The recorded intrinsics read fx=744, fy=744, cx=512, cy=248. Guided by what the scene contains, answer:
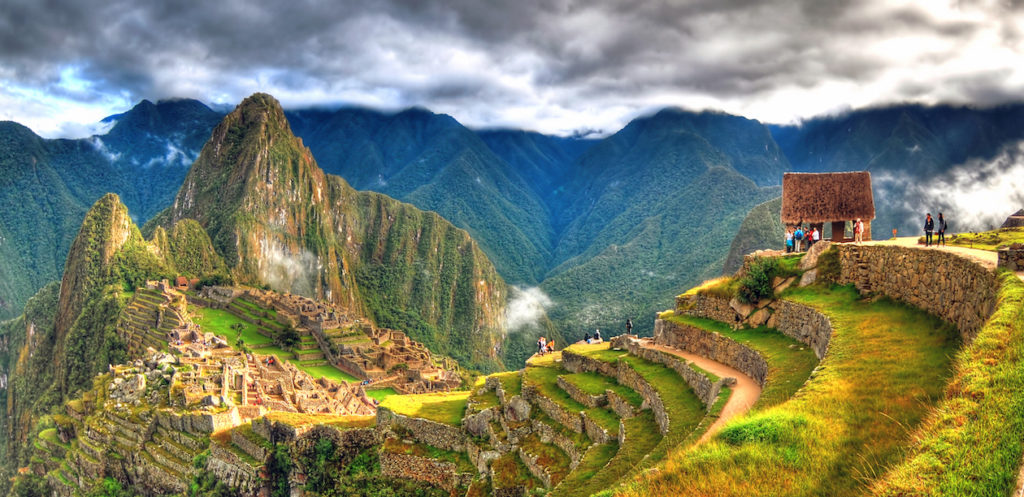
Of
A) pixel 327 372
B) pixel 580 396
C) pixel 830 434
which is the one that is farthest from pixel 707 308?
pixel 327 372

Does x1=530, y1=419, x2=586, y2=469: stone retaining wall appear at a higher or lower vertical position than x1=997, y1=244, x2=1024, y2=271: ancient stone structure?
lower

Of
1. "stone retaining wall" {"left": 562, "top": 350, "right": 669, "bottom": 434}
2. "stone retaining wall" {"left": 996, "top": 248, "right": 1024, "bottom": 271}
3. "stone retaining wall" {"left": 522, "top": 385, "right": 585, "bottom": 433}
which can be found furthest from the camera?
"stone retaining wall" {"left": 522, "top": 385, "right": 585, "bottom": 433}

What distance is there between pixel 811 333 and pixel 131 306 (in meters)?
94.5

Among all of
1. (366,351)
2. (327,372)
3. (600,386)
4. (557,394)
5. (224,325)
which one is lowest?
(327,372)

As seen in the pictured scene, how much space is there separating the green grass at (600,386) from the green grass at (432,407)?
14.1ft

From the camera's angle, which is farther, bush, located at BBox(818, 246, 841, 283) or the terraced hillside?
bush, located at BBox(818, 246, 841, 283)

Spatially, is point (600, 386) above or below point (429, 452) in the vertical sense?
above

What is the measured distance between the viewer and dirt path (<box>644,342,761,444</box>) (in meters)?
13.7

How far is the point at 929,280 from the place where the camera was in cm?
1536

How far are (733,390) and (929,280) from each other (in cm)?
461

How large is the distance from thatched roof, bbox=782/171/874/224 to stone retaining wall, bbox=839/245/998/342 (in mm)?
8745

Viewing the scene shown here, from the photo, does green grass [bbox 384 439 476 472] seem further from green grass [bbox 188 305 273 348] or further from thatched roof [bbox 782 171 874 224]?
green grass [bbox 188 305 273 348]

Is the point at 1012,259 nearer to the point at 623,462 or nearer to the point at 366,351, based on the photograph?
the point at 623,462

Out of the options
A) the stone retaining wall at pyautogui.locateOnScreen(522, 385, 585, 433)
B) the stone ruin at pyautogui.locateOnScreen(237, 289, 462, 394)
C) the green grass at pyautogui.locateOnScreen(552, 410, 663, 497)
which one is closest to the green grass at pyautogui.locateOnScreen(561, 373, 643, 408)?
the stone retaining wall at pyautogui.locateOnScreen(522, 385, 585, 433)
